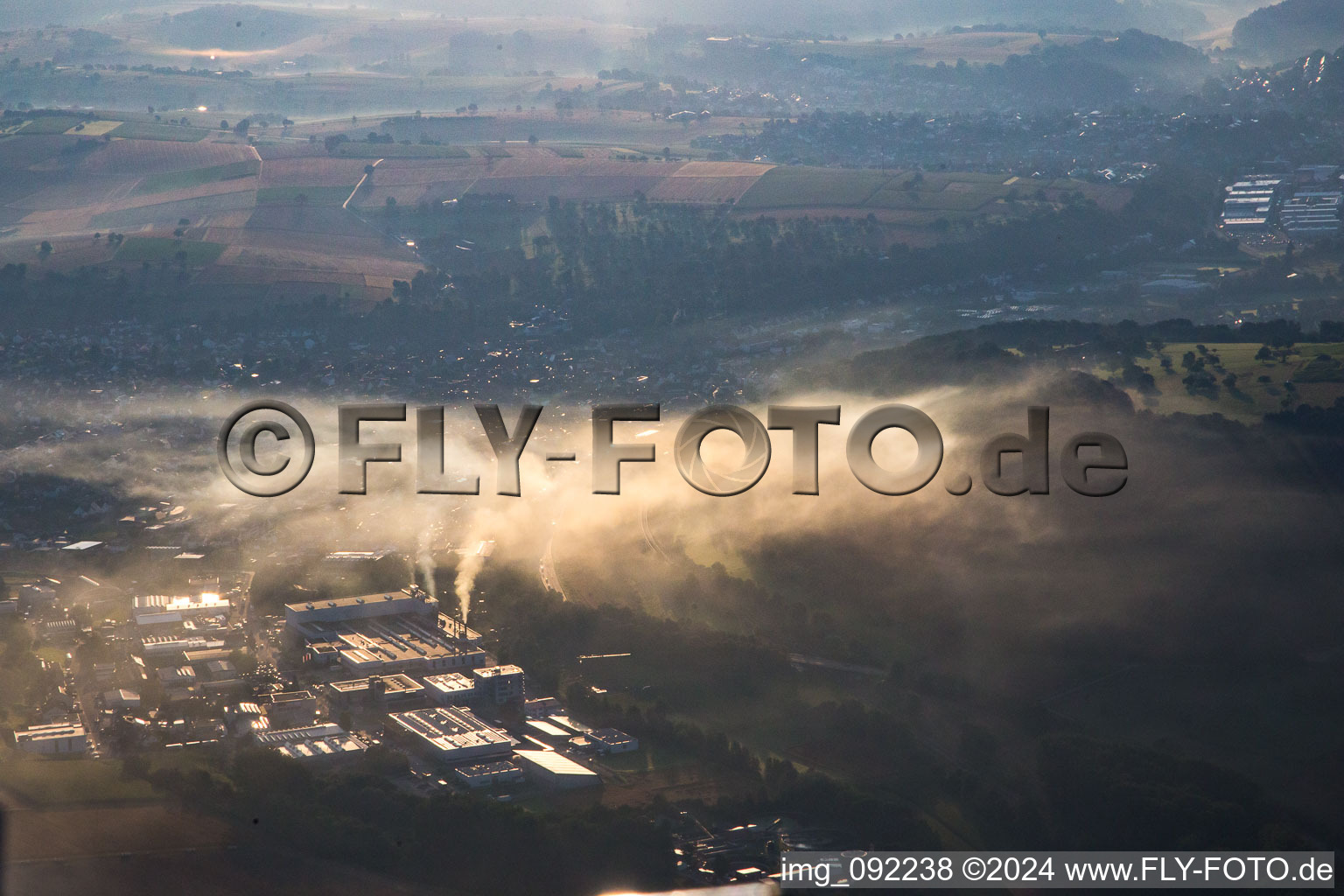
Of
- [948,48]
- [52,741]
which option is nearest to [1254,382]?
[52,741]

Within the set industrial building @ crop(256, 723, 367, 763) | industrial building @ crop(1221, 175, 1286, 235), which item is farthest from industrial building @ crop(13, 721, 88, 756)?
industrial building @ crop(1221, 175, 1286, 235)

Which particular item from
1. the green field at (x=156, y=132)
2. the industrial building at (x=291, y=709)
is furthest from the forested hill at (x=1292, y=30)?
the industrial building at (x=291, y=709)

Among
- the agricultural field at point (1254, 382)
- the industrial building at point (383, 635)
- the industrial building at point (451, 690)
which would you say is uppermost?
the agricultural field at point (1254, 382)

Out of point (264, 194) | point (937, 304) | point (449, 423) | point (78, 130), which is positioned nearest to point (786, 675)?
point (449, 423)

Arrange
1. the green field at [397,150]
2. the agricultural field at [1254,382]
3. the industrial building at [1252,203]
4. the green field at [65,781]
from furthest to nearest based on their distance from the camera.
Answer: the green field at [397,150] → the industrial building at [1252,203] → the agricultural field at [1254,382] → the green field at [65,781]

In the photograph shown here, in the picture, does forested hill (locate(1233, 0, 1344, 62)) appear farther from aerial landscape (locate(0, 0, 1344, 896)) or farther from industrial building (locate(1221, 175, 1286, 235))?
industrial building (locate(1221, 175, 1286, 235))

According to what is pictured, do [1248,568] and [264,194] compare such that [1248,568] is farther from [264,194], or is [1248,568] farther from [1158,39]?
[1158,39]

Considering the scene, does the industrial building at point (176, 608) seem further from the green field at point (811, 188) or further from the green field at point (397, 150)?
the green field at point (397, 150)
